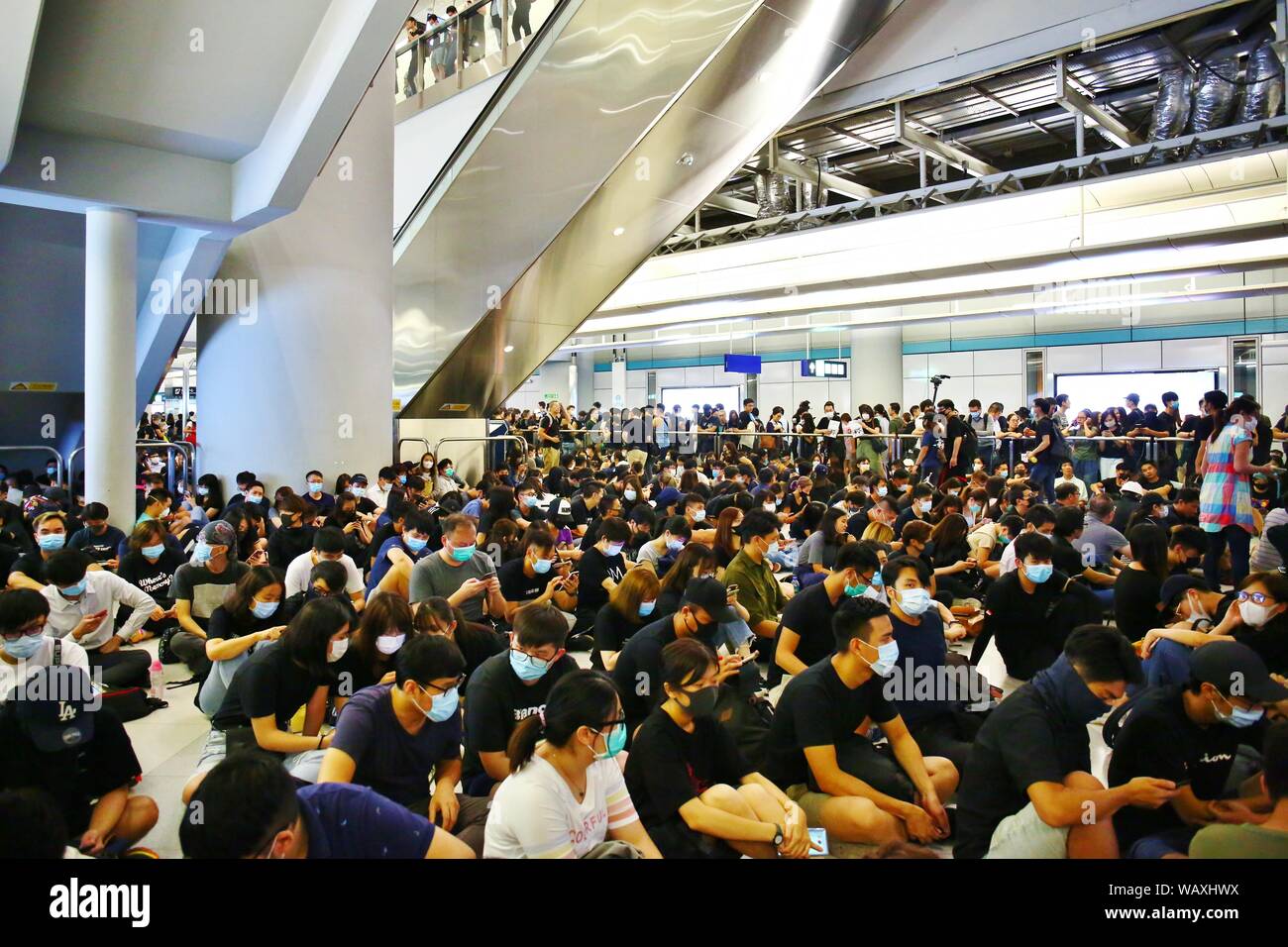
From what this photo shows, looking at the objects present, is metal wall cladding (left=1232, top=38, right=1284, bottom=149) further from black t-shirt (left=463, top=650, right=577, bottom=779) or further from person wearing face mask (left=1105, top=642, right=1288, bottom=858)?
black t-shirt (left=463, top=650, right=577, bottom=779)

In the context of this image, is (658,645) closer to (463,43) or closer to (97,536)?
(97,536)

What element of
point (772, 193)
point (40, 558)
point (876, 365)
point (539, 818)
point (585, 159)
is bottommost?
point (539, 818)

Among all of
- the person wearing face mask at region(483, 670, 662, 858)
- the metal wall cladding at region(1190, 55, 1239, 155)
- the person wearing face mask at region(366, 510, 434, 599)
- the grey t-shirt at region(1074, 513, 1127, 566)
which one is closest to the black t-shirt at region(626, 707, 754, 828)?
the person wearing face mask at region(483, 670, 662, 858)

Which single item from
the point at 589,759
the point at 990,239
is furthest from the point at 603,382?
the point at 589,759

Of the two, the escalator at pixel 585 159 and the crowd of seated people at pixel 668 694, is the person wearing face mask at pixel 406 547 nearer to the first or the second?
the crowd of seated people at pixel 668 694

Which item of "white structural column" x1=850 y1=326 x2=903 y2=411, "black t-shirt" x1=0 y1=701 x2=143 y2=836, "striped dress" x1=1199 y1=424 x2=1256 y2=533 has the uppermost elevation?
"white structural column" x1=850 y1=326 x2=903 y2=411

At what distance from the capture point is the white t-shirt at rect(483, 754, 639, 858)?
2.84 meters

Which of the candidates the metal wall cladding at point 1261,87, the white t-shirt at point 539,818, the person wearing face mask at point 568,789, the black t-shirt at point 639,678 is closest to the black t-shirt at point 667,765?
the person wearing face mask at point 568,789

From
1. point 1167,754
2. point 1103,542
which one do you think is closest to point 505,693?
point 1167,754

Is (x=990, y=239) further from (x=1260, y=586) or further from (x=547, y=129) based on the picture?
(x=1260, y=586)

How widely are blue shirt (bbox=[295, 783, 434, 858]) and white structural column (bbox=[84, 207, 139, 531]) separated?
7.89 meters

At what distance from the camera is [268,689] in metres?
4.02

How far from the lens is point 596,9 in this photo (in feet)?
37.4

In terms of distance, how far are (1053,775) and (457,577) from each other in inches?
157
